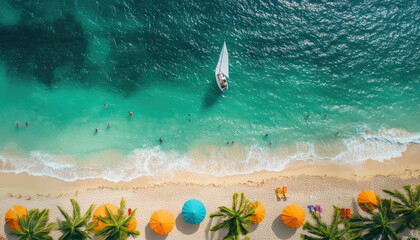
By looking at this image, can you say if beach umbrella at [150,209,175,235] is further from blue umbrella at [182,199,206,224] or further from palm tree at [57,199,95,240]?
palm tree at [57,199,95,240]

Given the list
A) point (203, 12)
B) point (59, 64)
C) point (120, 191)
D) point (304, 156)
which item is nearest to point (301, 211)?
point (304, 156)

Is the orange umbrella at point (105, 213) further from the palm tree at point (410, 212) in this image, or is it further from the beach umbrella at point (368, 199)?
the palm tree at point (410, 212)

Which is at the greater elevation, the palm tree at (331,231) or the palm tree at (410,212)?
the palm tree at (410,212)

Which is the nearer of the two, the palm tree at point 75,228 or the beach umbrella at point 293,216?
the palm tree at point 75,228

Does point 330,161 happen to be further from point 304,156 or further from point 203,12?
point 203,12

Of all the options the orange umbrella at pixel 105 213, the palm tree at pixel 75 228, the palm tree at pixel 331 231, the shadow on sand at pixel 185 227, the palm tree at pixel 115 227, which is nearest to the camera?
the palm tree at pixel 75 228

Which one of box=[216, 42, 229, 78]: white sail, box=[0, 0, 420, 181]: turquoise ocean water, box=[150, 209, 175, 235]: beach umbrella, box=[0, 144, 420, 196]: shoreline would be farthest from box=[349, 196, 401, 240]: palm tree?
box=[216, 42, 229, 78]: white sail

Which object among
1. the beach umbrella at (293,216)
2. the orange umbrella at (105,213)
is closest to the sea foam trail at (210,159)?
the orange umbrella at (105,213)
